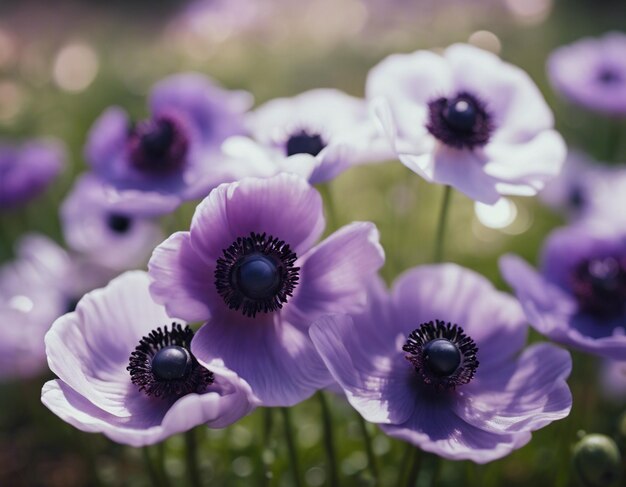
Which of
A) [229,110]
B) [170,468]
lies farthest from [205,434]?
[229,110]

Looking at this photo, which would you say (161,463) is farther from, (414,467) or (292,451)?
(414,467)

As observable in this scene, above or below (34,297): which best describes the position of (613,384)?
below

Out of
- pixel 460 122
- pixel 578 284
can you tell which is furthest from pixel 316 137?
pixel 578 284

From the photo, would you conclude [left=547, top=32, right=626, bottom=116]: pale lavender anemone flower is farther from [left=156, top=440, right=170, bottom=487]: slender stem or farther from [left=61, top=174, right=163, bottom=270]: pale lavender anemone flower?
[left=156, top=440, right=170, bottom=487]: slender stem

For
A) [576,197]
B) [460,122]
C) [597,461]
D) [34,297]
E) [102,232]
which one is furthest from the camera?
[576,197]

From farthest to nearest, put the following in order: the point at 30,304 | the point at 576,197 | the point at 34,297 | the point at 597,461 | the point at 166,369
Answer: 1. the point at 576,197
2. the point at 34,297
3. the point at 30,304
4. the point at 597,461
5. the point at 166,369

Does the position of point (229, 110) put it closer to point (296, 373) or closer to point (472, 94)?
point (472, 94)

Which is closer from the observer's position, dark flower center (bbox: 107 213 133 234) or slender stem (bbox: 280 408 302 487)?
slender stem (bbox: 280 408 302 487)

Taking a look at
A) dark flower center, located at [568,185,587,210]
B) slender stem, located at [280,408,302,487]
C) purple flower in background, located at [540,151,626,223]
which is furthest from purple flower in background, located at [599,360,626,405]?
slender stem, located at [280,408,302,487]
